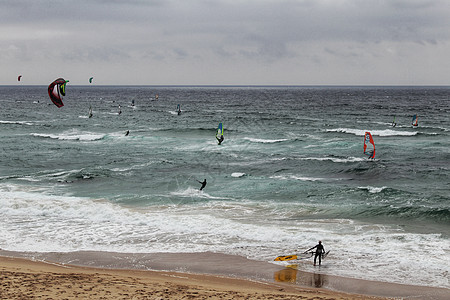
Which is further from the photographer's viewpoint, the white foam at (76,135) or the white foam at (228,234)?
the white foam at (76,135)

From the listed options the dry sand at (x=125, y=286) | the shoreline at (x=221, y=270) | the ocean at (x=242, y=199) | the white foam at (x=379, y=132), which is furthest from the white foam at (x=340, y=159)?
the dry sand at (x=125, y=286)

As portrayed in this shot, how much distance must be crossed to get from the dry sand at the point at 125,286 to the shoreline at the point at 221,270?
97 millimetres

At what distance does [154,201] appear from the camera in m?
24.7

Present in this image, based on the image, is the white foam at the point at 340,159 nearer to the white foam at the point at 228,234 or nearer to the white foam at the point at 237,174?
the white foam at the point at 237,174

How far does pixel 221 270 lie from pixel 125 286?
3.62m

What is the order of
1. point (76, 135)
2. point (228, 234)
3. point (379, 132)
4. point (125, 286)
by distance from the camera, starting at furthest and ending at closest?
point (379, 132) < point (76, 135) < point (228, 234) < point (125, 286)

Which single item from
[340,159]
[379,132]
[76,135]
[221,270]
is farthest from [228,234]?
[379,132]

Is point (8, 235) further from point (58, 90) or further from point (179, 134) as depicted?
point (179, 134)

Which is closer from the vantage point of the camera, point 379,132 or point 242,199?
point 242,199

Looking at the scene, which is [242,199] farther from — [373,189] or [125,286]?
[125,286]

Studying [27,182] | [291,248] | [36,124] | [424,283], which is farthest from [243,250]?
[36,124]

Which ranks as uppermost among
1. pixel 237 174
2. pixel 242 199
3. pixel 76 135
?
pixel 76 135

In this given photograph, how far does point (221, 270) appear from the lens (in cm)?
1572

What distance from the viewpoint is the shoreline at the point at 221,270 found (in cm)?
1423
